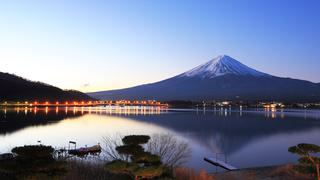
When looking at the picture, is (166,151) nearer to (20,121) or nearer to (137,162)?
(137,162)

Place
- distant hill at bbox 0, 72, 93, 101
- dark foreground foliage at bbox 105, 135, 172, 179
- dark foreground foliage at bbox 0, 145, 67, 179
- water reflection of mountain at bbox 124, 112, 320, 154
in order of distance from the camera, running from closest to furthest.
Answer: dark foreground foliage at bbox 0, 145, 67, 179 → dark foreground foliage at bbox 105, 135, 172, 179 → water reflection of mountain at bbox 124, 112, 320, 154 → distant hill at bbox 0, 72, 93, 101

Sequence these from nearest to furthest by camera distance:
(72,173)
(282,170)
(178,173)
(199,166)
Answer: (72,173) → (178,173) → (282,170) → (199,166)

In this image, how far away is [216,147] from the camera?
27.4 m

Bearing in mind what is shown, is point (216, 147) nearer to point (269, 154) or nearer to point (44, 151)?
point (269, 154)

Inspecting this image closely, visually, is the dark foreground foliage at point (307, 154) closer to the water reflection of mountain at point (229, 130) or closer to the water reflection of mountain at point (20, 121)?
the water reflection of mountain at point (229, 130)

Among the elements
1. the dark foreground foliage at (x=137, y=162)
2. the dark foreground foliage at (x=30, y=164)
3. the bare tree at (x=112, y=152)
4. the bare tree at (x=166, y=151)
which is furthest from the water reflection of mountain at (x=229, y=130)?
the dark foreground foliage at (x=30, y=164)

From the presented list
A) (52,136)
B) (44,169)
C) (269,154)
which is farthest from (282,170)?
(52,136)

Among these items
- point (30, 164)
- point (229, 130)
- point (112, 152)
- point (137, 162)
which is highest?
point (30, 164)

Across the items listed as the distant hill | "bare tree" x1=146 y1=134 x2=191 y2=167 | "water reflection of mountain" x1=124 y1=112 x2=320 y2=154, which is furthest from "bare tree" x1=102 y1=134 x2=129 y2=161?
the distant hill

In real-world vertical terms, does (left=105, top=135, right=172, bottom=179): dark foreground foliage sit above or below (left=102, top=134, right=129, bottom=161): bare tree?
above

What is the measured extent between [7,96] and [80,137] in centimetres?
10937

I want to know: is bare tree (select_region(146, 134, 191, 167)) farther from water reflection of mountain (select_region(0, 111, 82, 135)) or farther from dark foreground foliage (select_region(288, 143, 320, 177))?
water reflection of mountain (select_region(0, 111, 82, 135))

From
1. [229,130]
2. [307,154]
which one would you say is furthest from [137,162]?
[229,130]

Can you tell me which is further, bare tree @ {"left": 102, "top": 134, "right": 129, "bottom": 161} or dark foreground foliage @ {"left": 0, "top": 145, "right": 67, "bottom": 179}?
bare tree @ {"left": 102, "top": 134, "right": 129, "bottom": 161}
